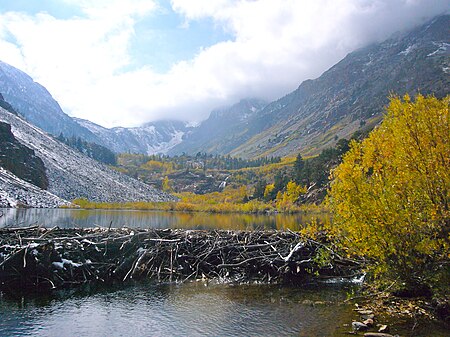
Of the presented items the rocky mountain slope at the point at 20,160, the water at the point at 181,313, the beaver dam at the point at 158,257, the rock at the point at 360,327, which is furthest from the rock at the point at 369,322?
the rocky mountain slope at the point at 20,160

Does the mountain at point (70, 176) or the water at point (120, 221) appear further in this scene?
the mountain at point (70, 176)

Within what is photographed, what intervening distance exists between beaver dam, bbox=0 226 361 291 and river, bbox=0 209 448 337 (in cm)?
190

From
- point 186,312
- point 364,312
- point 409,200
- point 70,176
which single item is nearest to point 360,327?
point 364,312

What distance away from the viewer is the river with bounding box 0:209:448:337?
1681 cm

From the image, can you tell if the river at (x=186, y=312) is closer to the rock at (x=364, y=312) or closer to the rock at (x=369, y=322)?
the rock at (x=364, y=312)

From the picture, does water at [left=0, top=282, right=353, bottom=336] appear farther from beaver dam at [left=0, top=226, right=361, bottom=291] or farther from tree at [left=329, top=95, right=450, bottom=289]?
tree at [left=329, top=95, right=450, bottom=289]

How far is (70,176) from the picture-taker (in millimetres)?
165500

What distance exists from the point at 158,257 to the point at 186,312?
29.1 ft

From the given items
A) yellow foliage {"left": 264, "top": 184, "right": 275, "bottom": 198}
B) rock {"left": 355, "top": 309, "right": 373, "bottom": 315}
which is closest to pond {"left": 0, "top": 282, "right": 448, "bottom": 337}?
rock {"left": 355, "top": 309, "right": 373, "bottom": 315}

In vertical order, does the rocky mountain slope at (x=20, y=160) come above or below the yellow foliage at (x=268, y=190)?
above

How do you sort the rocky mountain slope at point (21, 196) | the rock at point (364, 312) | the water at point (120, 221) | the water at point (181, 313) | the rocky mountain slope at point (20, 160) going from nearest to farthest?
1. the water at point (181, 313)
2. the rock at point (364, 312)
3. the water at point (120, 221)
4. the rocky mountain slope at point (21, 196)
5. the rocky mountain slope at point (20, 160)

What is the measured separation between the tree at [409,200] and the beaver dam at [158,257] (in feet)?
21.3

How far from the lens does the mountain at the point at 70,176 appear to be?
154625 millimetres

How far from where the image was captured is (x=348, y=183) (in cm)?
1881
